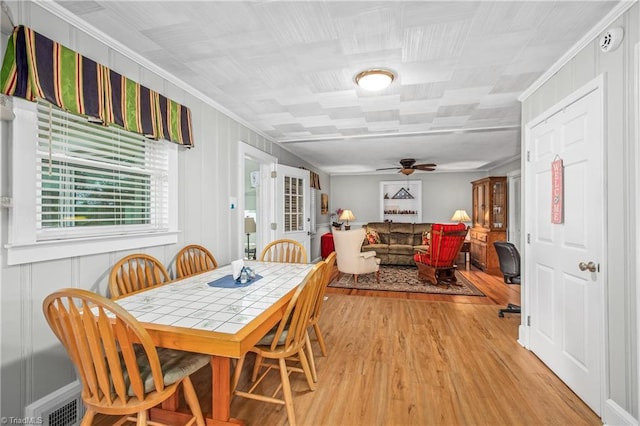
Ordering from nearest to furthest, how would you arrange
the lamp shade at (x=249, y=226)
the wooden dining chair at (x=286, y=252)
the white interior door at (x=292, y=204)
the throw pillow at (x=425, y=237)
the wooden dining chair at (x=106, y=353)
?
the wooden dining chair at (x=106, y=353)
the wooden dining chair at (x=286, y=252)
the white interior door at (x=292, y=204)
the lamp shade at (x=249, y=226)
the throw pillow at (x=425, y=237)

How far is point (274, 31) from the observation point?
183 cm

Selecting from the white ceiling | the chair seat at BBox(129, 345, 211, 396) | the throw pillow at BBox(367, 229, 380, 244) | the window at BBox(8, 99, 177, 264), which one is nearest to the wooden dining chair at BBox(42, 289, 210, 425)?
the chair seat at BBox(129, 345, 211, 396)

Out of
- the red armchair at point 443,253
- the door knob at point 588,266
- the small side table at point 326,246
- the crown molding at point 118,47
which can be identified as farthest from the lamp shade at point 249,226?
the door knob at point 588,266

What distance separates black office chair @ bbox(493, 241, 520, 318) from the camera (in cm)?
346

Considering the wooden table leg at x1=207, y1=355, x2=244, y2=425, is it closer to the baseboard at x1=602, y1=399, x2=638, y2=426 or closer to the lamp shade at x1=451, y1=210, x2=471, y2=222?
the baseboard at x1=602, y1=399, x2=638, y2=426

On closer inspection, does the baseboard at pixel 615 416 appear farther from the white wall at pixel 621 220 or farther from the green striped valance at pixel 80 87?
the green striped valance at pixel 80 87

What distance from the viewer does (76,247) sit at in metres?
1.73

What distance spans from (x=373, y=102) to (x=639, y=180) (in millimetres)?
2105

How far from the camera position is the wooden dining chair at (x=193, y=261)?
246 centimetres

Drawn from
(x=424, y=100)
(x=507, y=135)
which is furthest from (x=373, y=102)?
(x=507, y=135)

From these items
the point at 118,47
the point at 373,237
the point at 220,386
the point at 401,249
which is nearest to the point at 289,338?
the point at 220,386

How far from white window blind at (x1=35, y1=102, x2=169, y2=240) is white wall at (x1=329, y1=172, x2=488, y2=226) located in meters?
6.57

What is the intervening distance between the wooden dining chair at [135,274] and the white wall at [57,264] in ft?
0.31

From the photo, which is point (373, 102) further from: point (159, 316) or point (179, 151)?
point (159, 316)
